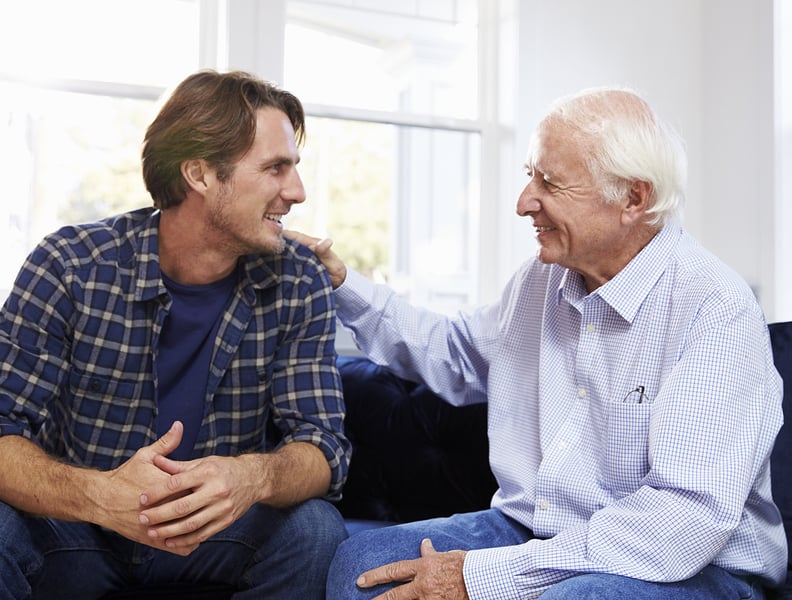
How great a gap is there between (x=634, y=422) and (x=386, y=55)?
1896mm

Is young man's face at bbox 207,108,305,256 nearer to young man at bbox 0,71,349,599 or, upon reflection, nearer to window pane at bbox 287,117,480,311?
young man at bbox 0,71,349,599

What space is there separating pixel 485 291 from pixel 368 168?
0.74 metres

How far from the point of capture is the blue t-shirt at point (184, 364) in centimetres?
186

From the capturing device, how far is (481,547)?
1730 mm

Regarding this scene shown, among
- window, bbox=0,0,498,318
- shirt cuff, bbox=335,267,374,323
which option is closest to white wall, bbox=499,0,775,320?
window, bbox=0,0,498,318

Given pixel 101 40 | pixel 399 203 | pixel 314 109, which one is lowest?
pixel 399 203

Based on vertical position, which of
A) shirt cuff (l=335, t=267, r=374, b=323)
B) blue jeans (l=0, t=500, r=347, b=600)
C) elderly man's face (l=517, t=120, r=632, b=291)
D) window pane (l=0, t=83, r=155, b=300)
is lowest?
blue jeans (l=0, t=500, r=347, b=600)

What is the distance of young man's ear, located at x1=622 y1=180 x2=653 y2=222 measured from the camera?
5.58 feet

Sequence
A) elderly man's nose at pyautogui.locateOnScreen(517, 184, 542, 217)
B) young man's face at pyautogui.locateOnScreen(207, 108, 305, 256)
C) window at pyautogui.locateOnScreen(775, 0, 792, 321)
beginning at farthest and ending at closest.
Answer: window at pyautogui.locateOnScreen(775, 0, 792, 321) → young man's face at pyautogui.locateOnScreen(207, 108, 305, 256) → elderly man's nose at pyautogui.locateOnScreen(517, 184, 542, 217)

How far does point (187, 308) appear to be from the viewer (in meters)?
1.89

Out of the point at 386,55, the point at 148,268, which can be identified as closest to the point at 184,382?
the point at 148,268

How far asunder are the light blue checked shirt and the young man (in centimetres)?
28

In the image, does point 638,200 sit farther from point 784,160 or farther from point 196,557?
point 784,160

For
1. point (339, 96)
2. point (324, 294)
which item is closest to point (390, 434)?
point (324, 294)
